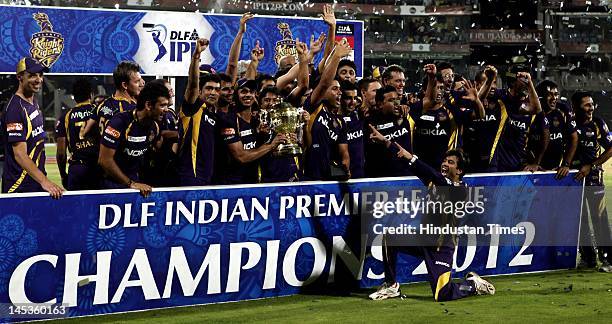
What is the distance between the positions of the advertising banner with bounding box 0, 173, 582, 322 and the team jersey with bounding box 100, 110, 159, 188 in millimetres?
445

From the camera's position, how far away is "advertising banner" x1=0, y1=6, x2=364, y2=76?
610 inches

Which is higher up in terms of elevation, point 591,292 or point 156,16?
point 156,16

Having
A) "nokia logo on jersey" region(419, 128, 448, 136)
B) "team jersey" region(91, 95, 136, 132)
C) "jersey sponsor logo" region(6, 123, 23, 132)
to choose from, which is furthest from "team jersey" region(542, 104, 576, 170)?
"jersey sponsor logo" region(6, 123, 23, 132)

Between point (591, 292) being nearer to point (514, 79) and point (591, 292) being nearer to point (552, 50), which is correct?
point (514, 79)

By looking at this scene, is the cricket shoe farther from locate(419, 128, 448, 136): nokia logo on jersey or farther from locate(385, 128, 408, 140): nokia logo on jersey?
locate(385, 128, 408, 140): nokia logo on jersey

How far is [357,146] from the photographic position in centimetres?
920

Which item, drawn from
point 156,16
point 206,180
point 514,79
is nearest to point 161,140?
point 206,180

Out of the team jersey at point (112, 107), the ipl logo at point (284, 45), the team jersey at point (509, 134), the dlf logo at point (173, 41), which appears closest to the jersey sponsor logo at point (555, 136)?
the team jersey at point (509, 134)

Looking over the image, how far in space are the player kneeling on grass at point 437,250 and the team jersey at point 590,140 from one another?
7.83 ft

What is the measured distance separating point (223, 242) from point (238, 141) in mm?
976

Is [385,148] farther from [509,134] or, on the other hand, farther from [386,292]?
[509,134]

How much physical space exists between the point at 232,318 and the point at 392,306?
138 cm

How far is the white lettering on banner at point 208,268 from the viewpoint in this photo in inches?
288

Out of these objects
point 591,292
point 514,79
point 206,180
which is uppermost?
point 514,79
